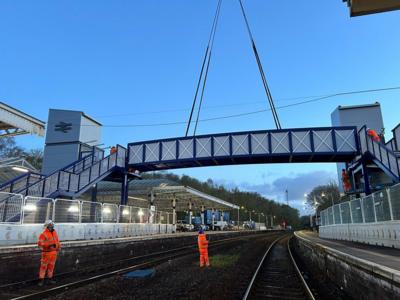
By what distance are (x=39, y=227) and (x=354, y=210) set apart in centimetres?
1883

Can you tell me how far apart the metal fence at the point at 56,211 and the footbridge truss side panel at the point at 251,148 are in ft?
25.5

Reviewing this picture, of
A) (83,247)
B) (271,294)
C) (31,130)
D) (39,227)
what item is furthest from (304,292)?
(31,130)

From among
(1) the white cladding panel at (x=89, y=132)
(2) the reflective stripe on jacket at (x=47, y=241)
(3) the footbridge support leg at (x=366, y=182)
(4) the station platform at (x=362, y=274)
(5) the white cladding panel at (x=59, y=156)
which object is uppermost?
(1) the white cladding panel at (x=89, y=132)

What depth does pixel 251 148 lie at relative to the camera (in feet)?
96.9

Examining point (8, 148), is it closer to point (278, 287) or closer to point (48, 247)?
point (48, 247)

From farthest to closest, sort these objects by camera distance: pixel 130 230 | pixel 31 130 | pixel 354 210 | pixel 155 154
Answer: pixel 155 154, pixel 130 230, pixel 354 210, pixel 31 130

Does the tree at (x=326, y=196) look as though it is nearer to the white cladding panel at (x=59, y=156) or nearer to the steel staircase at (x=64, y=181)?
the white cladding panel at (x=59, y=156)

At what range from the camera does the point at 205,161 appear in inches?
1238

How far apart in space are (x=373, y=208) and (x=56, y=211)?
1666cm

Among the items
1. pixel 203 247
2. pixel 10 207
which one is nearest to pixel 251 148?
pixel 203 247

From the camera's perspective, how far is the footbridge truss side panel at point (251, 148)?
28141 mm

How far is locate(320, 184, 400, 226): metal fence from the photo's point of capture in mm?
14098

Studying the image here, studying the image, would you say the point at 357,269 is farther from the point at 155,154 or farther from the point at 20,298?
the point at 155,154

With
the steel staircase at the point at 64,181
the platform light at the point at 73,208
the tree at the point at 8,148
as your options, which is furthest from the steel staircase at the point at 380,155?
the tree at the point at 8,148
